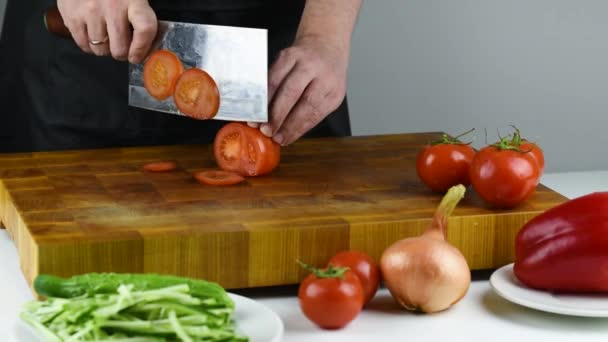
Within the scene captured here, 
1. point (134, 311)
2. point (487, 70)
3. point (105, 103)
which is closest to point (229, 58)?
point (105, 103)

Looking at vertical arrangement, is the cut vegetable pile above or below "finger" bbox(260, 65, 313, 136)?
below

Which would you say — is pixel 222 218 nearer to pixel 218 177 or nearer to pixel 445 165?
pixel 218 177

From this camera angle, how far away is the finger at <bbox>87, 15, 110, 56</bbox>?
1889 mm

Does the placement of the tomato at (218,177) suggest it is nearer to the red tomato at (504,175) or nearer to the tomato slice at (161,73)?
the tomato slice at (161,73)

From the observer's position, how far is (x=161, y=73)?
1934mm

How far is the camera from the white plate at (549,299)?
144 centimetres

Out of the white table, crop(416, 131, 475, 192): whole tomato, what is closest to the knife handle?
the white table

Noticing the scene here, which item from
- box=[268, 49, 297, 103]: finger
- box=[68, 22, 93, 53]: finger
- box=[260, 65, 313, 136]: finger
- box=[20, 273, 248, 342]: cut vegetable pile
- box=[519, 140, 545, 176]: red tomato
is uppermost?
box=[68, 22, 93, 53]: finger

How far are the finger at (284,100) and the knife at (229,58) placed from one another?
4 cm

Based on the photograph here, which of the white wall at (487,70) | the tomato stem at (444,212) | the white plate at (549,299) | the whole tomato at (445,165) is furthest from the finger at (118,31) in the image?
the white wall at (487,70)

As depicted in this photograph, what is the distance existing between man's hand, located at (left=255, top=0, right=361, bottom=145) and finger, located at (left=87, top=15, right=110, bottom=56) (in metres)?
0.28

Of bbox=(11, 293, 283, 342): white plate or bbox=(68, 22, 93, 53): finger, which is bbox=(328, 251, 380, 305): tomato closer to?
bbox=(11, 293, 283, 342): white plate

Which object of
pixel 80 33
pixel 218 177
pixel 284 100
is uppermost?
pixel 80 33

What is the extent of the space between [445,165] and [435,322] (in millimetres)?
353
